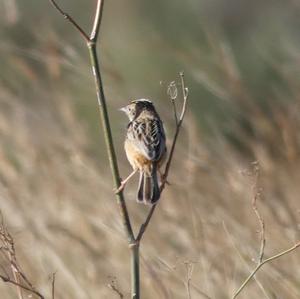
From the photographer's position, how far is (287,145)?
6.23m

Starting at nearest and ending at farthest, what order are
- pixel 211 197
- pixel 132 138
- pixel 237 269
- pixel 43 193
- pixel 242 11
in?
1. pixel 132 138
2. pixel 237 269
3. pixel 211 197
4. pixel 43 193
5. pixel 242 11

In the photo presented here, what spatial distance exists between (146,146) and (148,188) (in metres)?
0.36

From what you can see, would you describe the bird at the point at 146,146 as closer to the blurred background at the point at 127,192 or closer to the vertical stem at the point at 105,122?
the blurred background at the point at 127,192

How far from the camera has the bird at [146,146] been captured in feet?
15.3

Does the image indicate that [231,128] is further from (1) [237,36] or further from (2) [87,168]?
(1) [237,36]

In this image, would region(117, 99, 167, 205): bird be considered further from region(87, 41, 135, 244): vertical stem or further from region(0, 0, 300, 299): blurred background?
region(87, 41, 135, 244): vertical stem

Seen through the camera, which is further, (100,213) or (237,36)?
(237,36)

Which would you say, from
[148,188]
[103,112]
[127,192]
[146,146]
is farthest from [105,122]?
[127,192]

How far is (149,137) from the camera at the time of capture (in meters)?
4.88

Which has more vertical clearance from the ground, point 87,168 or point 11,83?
point 11,83

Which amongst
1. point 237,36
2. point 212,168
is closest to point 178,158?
point 212,168

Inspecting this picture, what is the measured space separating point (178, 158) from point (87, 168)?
491 millimetres

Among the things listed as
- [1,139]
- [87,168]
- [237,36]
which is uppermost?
[237,36]

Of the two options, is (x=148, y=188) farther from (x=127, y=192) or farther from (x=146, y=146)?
(x=127, y=192)
